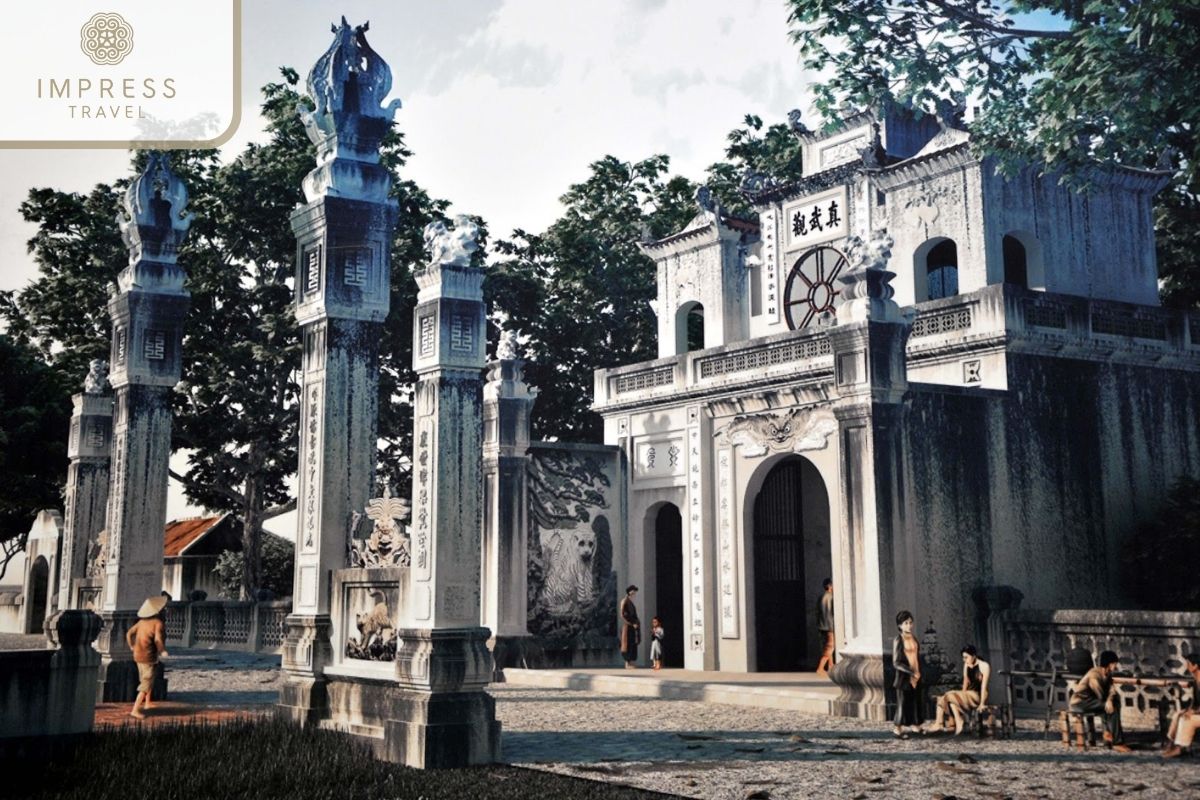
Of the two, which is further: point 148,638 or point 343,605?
point 148,638

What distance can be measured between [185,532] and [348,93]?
3461 cm

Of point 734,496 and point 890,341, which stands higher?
point 890,341

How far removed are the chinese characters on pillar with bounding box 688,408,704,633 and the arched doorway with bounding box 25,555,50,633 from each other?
20489 millimetres

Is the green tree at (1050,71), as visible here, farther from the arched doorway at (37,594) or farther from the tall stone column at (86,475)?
the arched doorway at (37,594)

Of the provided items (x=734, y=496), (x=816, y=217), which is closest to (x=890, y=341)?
(x=734, y=496)

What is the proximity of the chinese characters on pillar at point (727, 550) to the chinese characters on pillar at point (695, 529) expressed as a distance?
36 centimetres

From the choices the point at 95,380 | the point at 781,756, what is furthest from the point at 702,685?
the point at 95,380

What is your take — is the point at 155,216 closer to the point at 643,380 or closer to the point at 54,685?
the point at 54,685

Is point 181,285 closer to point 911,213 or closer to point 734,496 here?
point 734,496

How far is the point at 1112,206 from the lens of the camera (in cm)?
2050

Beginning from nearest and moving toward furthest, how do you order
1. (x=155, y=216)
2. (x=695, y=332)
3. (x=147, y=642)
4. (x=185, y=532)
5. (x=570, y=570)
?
1. (x=147, y=642)
2. (x=155, y=216)
3. (x=570, y=570)
4. (x=695, y=332)
5. (x=185, y=532)

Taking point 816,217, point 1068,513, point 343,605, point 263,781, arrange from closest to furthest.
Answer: point 263,781
point 343,605
point 1068,513
point 816,217

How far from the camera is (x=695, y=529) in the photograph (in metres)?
21.1

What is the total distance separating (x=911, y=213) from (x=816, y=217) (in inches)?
81.7
